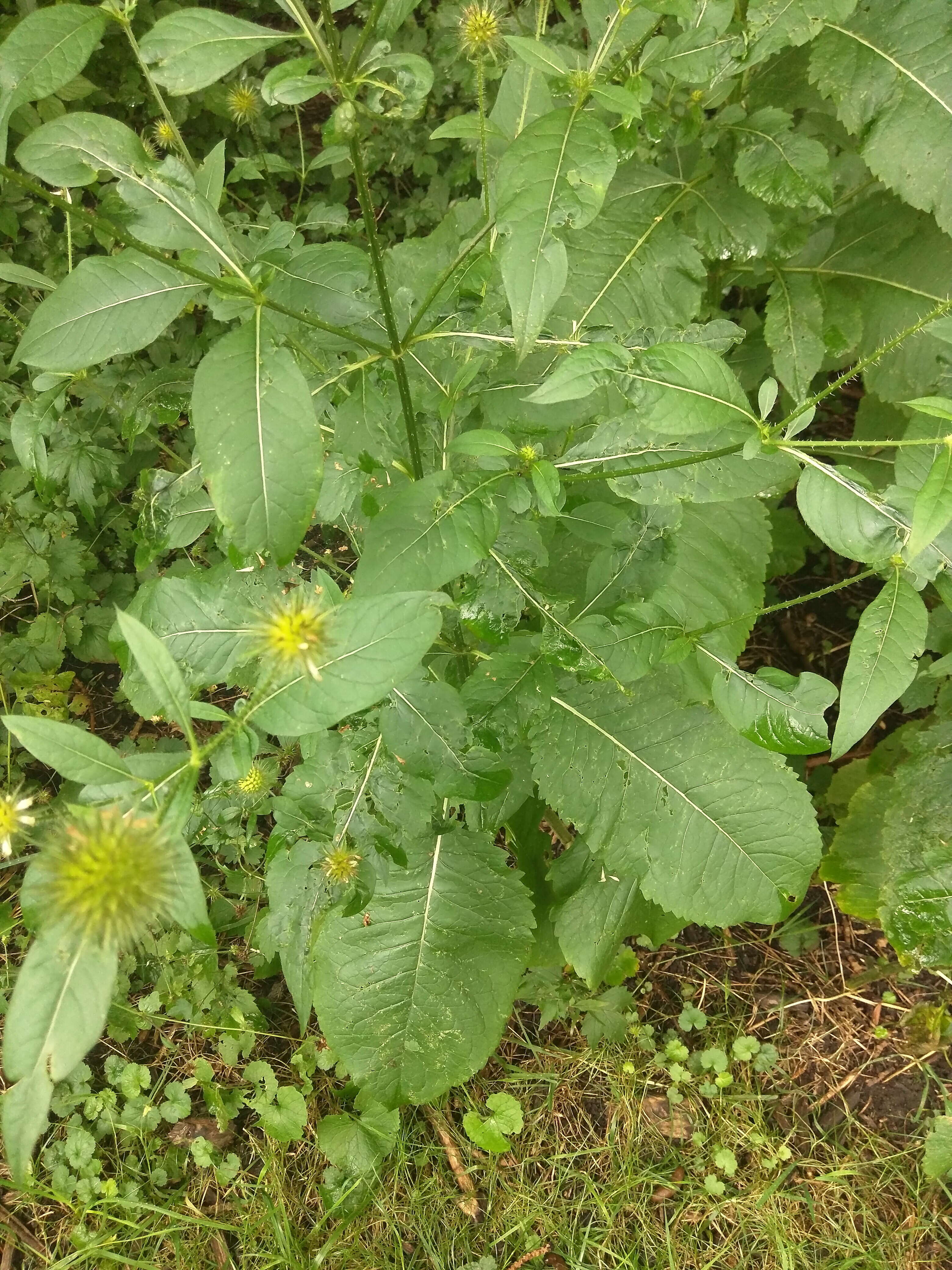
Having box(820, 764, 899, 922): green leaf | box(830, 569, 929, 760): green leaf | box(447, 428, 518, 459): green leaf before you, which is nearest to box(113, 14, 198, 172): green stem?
box(447, 428, 518, 459): green leaf

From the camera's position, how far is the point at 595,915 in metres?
2.33

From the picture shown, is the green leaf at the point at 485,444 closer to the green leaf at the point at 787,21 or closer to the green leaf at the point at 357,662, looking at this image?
the green leaf at the point at 357,662

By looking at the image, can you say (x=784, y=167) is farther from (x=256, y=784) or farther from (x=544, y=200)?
(x=256, y=784)

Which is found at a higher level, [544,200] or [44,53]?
[44,53]

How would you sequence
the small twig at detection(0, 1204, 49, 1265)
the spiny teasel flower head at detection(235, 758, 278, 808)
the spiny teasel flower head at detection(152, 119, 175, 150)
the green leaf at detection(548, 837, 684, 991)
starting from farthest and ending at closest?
the small twig at detection(0, 1204, 49, 1265) < the green leaf at detection(548, 837, 684, 991) < the spiny teasel flower head at detection(235, 758, 278, 808) < the spiny teasel flower head at detection(152, 119, 175, 150)

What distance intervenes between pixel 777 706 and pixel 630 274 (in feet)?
3.92

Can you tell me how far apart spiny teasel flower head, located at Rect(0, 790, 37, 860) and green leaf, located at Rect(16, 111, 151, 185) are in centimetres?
96

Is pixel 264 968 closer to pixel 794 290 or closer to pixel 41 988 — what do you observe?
pixel 41 988

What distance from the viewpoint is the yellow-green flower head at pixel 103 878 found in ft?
2.93

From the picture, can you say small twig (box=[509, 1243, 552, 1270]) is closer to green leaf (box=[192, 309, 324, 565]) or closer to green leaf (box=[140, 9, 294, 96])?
green leaf (box=[192, 309, 324, 565])

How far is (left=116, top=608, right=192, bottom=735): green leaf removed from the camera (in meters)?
1.03

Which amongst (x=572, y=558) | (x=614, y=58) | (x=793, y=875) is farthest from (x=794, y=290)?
(x=793, y=875)

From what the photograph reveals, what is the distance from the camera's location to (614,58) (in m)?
1.85

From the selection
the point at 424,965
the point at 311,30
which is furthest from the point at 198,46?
the point at 424,965
